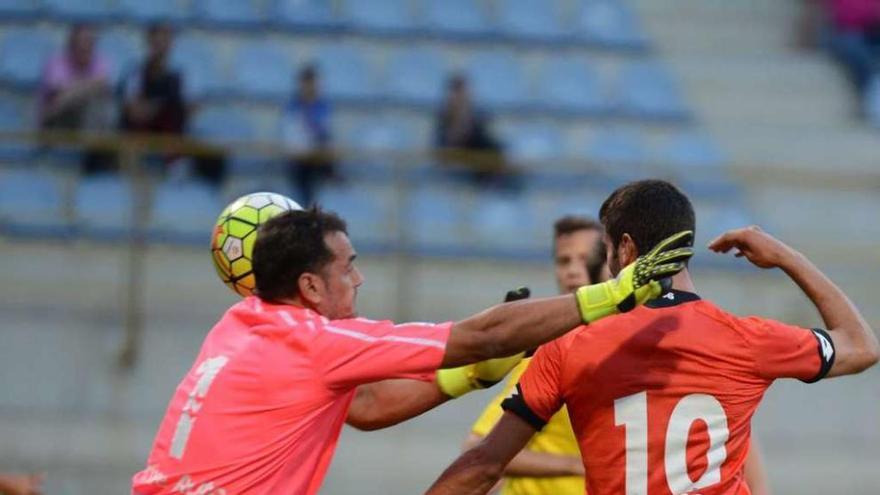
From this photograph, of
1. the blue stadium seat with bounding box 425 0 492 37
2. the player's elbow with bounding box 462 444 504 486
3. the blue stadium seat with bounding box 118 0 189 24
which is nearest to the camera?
the player's elbow with bounding box 462 444 504 486

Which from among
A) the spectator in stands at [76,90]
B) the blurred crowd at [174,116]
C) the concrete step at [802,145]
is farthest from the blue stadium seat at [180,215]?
the concrete step at [802,145]

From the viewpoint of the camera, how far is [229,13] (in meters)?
13.6

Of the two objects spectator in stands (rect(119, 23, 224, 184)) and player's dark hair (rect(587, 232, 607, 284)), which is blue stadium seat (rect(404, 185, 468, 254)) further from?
player's dark hair (rect(587, 232, 607, 284))

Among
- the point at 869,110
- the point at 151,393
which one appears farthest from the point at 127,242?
the point at 869,110

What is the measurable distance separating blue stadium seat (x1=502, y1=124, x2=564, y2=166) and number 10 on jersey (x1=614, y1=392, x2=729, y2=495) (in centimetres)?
817

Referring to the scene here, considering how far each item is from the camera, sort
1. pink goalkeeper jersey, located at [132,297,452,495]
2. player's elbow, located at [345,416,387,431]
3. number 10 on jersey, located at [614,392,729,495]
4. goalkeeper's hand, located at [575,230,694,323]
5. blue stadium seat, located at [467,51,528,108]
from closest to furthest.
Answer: goalkeeper's hand, located at [575,230,694,323]
pink goalkeeper jersey, located at [132,297,452,495]
number 10 on jersey, located at [614,392,729,495]
player's elbow, located at [345,416,387,431]
blue stadium seat, located at [467,51,528,108]

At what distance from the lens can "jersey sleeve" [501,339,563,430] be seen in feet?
15.6

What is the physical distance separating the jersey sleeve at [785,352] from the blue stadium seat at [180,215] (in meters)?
6.63

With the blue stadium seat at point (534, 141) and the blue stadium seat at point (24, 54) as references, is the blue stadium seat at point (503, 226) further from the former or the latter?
the blue stadium seat at point (24, 54)

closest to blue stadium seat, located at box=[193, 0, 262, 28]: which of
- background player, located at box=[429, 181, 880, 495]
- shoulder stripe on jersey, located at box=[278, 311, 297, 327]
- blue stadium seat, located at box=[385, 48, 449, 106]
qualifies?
blue stadium seat, located at box=[385, 48, 449, 106]

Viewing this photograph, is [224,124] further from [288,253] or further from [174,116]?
[288,253]

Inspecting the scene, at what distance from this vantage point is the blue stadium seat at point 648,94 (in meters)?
13.8

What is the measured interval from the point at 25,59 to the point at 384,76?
299 cm

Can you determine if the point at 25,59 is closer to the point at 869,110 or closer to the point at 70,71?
the point at 70,71
